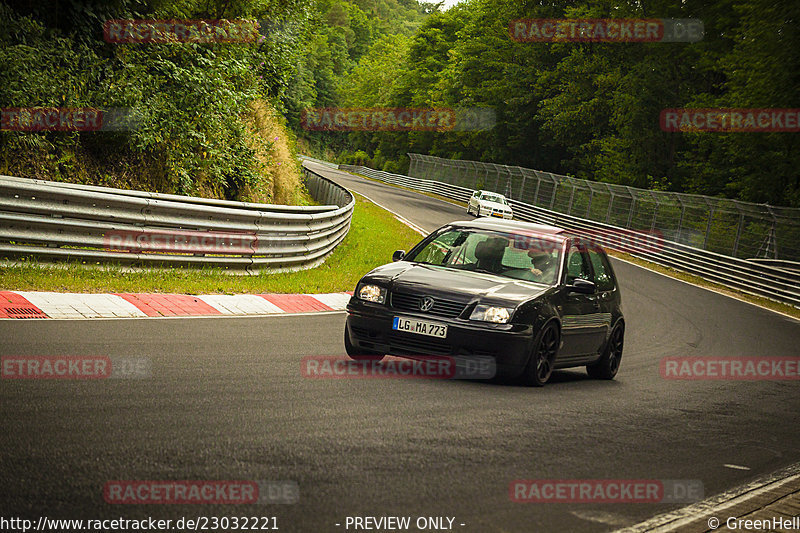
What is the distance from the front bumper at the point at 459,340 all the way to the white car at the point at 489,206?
33529 millimetres

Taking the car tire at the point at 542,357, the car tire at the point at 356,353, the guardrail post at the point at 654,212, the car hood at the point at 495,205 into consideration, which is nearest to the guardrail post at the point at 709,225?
the guardrail post at the point at 654,212

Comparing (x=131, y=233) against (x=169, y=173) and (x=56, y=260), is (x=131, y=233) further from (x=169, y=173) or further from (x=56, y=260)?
(x=169, y=173)

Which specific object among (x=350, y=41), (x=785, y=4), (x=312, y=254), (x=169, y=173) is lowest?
(x=312, y=254)

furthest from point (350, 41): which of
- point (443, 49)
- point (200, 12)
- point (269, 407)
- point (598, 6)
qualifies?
point (269, 407)

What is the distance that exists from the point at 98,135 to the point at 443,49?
271 ft

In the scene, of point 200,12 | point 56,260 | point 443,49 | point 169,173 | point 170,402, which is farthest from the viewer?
point 443,49

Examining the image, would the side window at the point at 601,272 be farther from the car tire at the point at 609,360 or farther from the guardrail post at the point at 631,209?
the guardrail post at the point at 631,209

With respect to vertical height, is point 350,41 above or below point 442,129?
above

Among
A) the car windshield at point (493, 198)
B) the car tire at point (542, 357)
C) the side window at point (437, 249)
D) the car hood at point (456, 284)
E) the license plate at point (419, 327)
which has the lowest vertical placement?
the car windshield at point (493, 198)

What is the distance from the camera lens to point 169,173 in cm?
1695

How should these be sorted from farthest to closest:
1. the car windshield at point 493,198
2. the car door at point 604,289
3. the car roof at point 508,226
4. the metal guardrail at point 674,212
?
the car windshield at point 493,198 < the metal guardrail at point 674,212 < the car door at point 604,289 < the car roof at point 508,226

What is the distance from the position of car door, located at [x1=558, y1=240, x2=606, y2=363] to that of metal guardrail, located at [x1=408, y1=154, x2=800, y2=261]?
66.9ft

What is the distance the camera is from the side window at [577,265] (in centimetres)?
918

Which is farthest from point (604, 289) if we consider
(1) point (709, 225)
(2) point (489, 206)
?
(2) point (489, 206)
